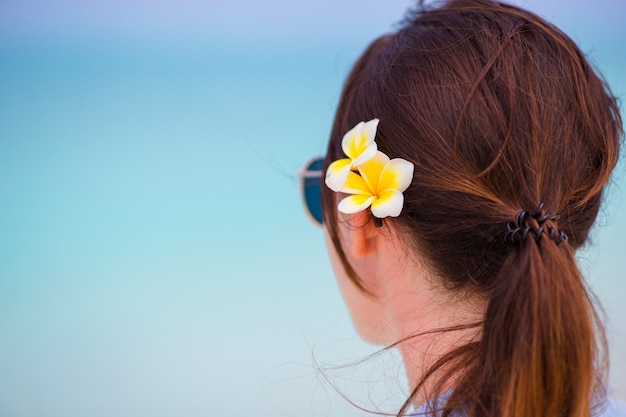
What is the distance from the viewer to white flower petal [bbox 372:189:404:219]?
29.9 inches

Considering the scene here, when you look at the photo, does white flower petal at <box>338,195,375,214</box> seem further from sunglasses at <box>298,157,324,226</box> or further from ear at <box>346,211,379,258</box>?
sunglasses at <box>298,157,324,226</box>

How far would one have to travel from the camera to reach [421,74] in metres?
0.83

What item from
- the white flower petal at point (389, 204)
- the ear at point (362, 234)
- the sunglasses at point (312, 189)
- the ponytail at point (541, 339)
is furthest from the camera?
the sunglasses at point (312, 189)

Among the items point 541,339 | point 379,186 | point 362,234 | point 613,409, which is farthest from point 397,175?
point 613,409

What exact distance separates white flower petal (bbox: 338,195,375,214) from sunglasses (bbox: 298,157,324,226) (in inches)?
17.5

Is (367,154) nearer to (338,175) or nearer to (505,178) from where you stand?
(338,175)

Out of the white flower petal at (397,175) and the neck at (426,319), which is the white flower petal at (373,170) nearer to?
the white flower petal at (397,175)

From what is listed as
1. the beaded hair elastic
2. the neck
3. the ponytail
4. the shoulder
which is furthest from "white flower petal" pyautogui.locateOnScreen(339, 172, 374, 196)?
the shoulder

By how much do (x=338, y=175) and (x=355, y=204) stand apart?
42mm

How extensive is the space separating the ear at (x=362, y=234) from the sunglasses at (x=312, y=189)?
0.35 metres

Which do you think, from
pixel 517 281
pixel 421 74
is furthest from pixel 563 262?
pixel 421 74

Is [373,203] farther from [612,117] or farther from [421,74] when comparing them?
[612,117]

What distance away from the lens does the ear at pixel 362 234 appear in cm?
88

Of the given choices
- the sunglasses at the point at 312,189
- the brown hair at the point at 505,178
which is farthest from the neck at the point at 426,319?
the sunglasses at the point at 312,189
